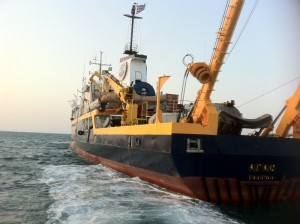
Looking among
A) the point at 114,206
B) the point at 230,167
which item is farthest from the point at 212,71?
the point at 114,206

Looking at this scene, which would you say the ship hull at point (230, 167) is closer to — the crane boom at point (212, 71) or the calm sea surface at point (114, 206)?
the calm sea surface at point (114, 206)

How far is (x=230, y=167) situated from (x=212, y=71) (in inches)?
124

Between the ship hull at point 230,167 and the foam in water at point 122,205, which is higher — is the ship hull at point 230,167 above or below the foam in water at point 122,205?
above

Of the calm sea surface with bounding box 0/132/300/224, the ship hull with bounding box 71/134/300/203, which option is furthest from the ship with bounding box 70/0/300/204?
the calm sea surface with bounding box 0/132/300/224

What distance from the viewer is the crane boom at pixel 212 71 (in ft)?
34.5

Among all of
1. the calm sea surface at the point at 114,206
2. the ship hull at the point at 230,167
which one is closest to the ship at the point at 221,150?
the ship hull at the point at 230,167

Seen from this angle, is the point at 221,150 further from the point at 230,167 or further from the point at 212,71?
the point at 212,71

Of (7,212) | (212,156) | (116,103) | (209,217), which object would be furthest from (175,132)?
(116,103)

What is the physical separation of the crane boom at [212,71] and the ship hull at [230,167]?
763mm

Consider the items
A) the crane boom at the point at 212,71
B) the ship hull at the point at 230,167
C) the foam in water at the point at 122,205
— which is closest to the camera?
the foam in water at the point at 122,205

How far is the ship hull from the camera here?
409 inches

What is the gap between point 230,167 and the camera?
Result: 10.5 m

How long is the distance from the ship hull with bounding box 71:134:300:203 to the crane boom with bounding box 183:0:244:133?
2.50 ft

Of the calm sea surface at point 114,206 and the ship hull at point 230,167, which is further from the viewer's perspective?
the ship hull at point 230,167
